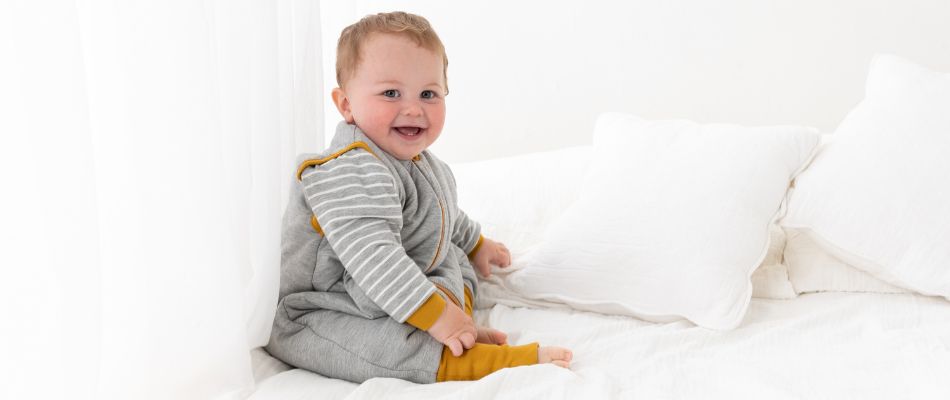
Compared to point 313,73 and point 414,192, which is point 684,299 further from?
point 313,73

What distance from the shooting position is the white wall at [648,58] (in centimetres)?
180

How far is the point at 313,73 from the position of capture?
1232 millimetres

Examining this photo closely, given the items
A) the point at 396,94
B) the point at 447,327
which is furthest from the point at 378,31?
the point at 447,327

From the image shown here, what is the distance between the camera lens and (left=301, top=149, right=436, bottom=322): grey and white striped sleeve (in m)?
1.02

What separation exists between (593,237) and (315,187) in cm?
44

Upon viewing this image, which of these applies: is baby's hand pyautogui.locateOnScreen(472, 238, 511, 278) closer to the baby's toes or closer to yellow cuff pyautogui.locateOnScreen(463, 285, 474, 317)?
yellow cuff pyautogui.locateOnScreen(463, 285, 474, 317)

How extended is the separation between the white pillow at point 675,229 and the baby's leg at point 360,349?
0.30 metres

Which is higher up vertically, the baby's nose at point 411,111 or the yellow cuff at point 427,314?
the baby's nose at point 411,111

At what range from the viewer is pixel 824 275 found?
124cm

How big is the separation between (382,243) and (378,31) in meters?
0.30

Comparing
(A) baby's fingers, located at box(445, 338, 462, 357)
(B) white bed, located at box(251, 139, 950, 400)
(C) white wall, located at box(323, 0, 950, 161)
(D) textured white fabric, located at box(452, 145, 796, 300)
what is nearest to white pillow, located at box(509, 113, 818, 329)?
(B) white bed, located at box(251, 139, 950, 400)

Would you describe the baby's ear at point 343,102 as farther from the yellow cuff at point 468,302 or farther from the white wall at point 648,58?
the white wall at point 648,58

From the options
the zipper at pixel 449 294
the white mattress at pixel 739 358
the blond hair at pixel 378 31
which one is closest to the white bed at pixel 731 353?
the white mattress at pixel 739 358

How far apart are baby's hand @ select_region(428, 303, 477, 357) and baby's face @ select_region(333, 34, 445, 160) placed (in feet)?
0.82
